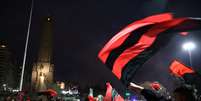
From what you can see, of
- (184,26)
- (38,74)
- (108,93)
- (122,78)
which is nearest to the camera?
(184,26)

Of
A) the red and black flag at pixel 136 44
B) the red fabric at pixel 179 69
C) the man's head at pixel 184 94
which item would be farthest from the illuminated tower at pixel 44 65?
the man's head at pixel 184 94

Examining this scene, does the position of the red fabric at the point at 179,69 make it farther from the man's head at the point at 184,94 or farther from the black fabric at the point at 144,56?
the man's head at the point at 184,94

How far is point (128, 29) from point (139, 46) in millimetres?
536

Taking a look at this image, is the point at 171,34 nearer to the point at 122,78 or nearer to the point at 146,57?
the point at 146,57

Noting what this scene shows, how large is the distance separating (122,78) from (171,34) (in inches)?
57.8

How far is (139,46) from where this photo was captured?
742 cm

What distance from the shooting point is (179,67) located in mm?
8445

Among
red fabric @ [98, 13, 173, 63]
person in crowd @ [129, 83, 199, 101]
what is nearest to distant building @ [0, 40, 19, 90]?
red fabric @ [98, 13, 173, 63]

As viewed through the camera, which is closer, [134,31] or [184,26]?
[184,26]

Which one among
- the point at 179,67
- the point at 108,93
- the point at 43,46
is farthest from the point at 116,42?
the point at 43,46

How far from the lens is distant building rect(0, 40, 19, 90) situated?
395 ft

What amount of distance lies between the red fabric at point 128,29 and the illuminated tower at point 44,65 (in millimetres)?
93384

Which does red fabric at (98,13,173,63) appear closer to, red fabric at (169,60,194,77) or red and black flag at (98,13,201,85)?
red and black flag at (98,13,201,85)

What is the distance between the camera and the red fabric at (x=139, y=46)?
22.7 feet
